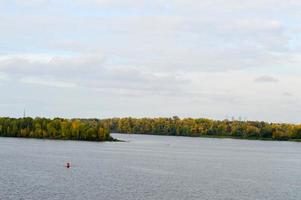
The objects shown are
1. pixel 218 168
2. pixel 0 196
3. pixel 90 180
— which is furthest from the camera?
pixel 218 168

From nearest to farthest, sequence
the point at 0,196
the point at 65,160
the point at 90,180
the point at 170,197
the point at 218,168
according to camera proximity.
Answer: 1. the point at 0,196
2. the point at 170,197
3. the point at 90,180
4. the point at 218,168
5. the point at 65,160

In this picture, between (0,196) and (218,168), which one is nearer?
(0,196)

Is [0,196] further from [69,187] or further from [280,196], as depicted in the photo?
[280,196]

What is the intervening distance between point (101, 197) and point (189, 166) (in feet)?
148

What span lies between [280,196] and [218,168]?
34615 mm

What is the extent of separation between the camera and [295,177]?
88.2 metres

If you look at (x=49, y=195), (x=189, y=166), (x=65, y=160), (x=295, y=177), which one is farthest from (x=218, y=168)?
(x=49, y=195)

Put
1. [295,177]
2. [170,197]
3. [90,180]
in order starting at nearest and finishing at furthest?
[170,197], [90,180], [295,177]

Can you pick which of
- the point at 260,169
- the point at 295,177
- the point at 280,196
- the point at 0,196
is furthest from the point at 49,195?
the point at 260,169

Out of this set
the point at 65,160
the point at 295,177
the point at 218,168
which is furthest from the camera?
the point at 65,160

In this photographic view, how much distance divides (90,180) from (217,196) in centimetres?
2030

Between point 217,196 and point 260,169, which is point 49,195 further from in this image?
point 260,169

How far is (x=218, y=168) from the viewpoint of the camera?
3949 inches

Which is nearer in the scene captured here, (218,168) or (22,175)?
(22,175)
